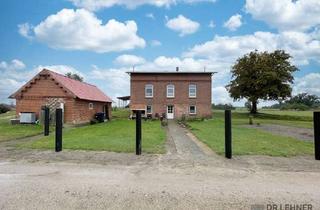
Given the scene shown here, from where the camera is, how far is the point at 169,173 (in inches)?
307

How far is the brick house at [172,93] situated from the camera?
40.7m

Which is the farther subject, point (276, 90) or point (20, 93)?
point (276, 90)

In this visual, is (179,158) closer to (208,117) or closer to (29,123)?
(29,123)

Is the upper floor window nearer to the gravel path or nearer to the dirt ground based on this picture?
the gravel path

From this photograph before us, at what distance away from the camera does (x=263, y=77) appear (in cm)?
4772

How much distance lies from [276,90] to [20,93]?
36.0 metres

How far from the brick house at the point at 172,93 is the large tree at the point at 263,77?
1166 centimetres

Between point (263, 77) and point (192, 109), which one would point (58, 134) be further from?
point (263, 77)

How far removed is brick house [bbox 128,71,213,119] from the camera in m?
40.7

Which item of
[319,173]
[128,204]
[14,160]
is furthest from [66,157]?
[319,173]

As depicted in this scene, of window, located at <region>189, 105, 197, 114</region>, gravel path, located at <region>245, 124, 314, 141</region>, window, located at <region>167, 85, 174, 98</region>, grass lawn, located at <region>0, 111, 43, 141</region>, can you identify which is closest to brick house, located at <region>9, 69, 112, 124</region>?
grass lawn, located at <region>0, 111, 43, 141</region>

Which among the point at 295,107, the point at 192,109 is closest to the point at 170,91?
the point at 192,109

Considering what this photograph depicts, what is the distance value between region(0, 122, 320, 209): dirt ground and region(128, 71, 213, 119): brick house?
30.1 metres

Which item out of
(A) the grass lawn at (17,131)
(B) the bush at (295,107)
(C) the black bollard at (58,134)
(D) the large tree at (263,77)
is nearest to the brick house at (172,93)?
(D) the large tree at (263,77)
